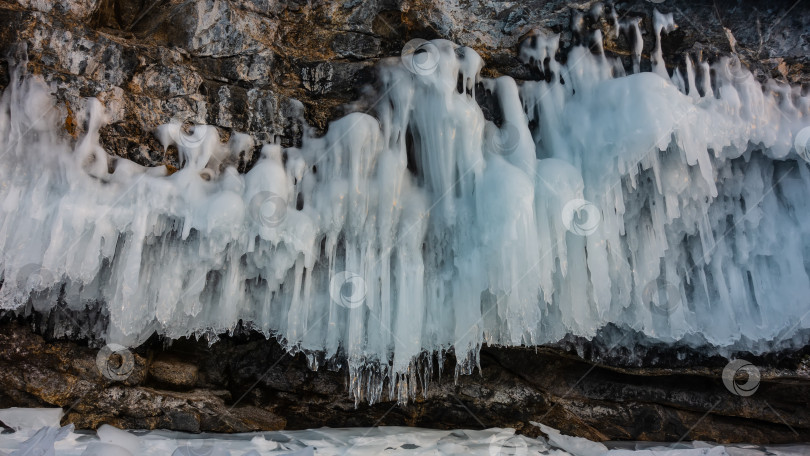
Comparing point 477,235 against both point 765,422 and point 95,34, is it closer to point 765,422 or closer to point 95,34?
point 95,34

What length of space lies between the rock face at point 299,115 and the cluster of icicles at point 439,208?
196mm

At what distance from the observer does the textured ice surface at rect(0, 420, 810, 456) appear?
14.4 ft

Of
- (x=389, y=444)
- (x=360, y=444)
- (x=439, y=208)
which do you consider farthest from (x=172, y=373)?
(x=439, y=208)

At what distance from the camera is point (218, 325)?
4.81m

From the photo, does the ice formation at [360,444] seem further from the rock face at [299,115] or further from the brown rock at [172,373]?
the brown rock at [172,373]

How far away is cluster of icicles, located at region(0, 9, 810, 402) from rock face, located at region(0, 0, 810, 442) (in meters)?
0.20

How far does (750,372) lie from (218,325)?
17.2 feet

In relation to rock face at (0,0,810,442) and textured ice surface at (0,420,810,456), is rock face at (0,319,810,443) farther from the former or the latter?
textured ice surface at (0,420,810,456)

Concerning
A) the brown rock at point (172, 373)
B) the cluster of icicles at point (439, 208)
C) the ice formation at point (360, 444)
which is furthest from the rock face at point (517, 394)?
the cluster of icicles at point (439, 208)

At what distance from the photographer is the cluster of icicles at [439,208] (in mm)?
3889

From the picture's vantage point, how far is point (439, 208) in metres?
4.33

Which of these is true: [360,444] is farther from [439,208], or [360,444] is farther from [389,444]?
[439,208]

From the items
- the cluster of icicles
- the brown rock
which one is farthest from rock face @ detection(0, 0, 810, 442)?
the cluster of icicles

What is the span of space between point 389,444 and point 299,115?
125 inches
